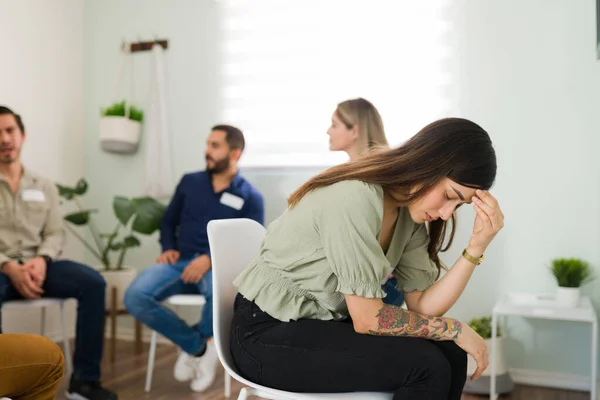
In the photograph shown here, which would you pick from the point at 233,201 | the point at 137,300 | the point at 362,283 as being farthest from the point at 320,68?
the point at 362,283

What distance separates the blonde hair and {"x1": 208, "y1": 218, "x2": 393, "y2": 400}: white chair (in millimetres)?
1155

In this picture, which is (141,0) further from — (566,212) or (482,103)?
(566,212)

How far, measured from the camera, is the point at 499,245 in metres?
2.88

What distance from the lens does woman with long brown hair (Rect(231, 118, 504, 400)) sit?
→ 1.18m

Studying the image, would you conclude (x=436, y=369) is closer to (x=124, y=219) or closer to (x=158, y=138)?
(x=124, y=219)

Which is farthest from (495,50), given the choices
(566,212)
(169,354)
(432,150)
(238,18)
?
(169,354)

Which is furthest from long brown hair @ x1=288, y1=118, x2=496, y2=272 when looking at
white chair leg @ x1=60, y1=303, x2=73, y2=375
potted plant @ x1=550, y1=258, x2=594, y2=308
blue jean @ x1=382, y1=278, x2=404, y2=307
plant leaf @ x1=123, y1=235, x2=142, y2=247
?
plant leaf @ x1=123, y1=235, x2=142, y2=247

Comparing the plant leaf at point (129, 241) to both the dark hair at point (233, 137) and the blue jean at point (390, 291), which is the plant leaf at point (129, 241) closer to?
the dark hair at point (233, 137)

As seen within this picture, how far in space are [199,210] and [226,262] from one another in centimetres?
159

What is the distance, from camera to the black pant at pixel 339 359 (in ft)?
3.75

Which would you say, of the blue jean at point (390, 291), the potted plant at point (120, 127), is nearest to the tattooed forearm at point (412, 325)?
the blue jean at point (390, 291)

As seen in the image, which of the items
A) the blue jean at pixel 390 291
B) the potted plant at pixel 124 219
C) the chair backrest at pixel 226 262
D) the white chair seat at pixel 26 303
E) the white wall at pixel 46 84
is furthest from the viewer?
the white wall at pixel 46 84

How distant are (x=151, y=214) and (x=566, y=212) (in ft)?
7.04

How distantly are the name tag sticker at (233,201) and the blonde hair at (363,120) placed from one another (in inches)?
27.5
